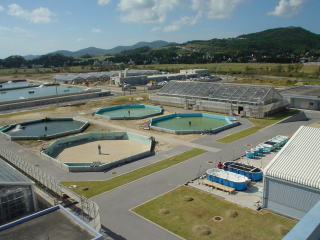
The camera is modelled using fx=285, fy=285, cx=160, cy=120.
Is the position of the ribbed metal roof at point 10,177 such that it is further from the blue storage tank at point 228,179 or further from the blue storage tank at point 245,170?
the blue storage tank at point 245,170

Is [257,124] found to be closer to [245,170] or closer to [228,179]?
[245,170]

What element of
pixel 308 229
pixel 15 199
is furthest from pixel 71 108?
pixel 308 229

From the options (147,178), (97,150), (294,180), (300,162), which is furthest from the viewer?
(97,150)

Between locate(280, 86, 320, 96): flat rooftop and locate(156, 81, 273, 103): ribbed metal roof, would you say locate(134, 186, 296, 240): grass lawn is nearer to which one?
locate(156, 81, 273, 103): ribbed metal roof

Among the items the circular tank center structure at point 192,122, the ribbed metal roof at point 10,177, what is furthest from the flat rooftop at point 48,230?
the circular tank center structure at point 192,122

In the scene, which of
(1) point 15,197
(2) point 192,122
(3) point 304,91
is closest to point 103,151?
(1) point 15,197

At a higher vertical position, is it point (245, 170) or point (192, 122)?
point (192, 122)

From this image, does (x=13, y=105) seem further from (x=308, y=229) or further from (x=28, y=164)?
(x=308, y=229)
